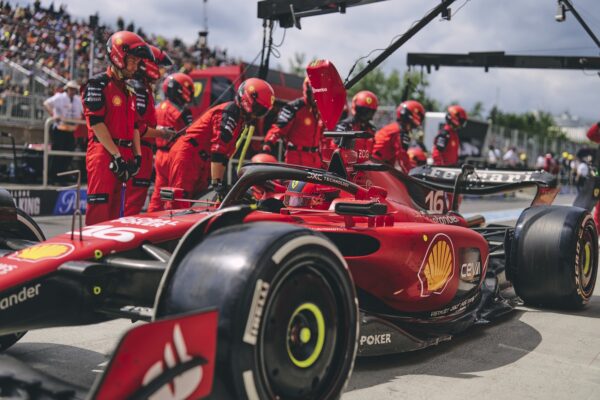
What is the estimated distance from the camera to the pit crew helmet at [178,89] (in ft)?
28.0

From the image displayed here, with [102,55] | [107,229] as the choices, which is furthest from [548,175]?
[102,55]

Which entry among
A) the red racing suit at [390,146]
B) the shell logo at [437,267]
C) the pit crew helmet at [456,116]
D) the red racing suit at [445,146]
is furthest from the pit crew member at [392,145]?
the shell logo at [437,267]

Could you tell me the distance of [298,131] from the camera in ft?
30.2

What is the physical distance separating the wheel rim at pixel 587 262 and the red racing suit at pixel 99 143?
3709 millimetres

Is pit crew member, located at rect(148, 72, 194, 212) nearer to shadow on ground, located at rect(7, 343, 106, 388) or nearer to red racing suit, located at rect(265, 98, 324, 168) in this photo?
red racing suit, located at rect(265, 98, 324, 168)

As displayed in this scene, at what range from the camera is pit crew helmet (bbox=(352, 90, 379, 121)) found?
879 cm

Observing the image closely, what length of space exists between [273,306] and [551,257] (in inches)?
127

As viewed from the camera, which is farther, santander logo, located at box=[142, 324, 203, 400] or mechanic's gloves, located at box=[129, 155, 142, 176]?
mechanic's gloves, located at box=[129, 155, 142, 176]

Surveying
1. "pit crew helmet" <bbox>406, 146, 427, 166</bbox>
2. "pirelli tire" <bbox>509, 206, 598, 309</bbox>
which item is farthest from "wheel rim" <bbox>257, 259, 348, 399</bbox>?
"pit crew helmet" <bbox>406, 146, 427, 166</bbox>

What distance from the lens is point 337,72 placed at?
5.18 meters

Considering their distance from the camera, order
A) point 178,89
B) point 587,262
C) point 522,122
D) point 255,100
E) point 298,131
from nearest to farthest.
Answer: point 587,262, point 255,100, point 178,89, point 298,131, point 522,122

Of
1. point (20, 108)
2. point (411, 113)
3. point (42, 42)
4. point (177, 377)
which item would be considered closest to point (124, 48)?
point (177, 377)

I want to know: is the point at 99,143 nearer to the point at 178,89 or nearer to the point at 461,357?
the point at 461,357

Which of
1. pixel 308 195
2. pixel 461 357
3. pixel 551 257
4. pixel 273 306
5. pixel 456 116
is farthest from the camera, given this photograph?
pixel 456 116
